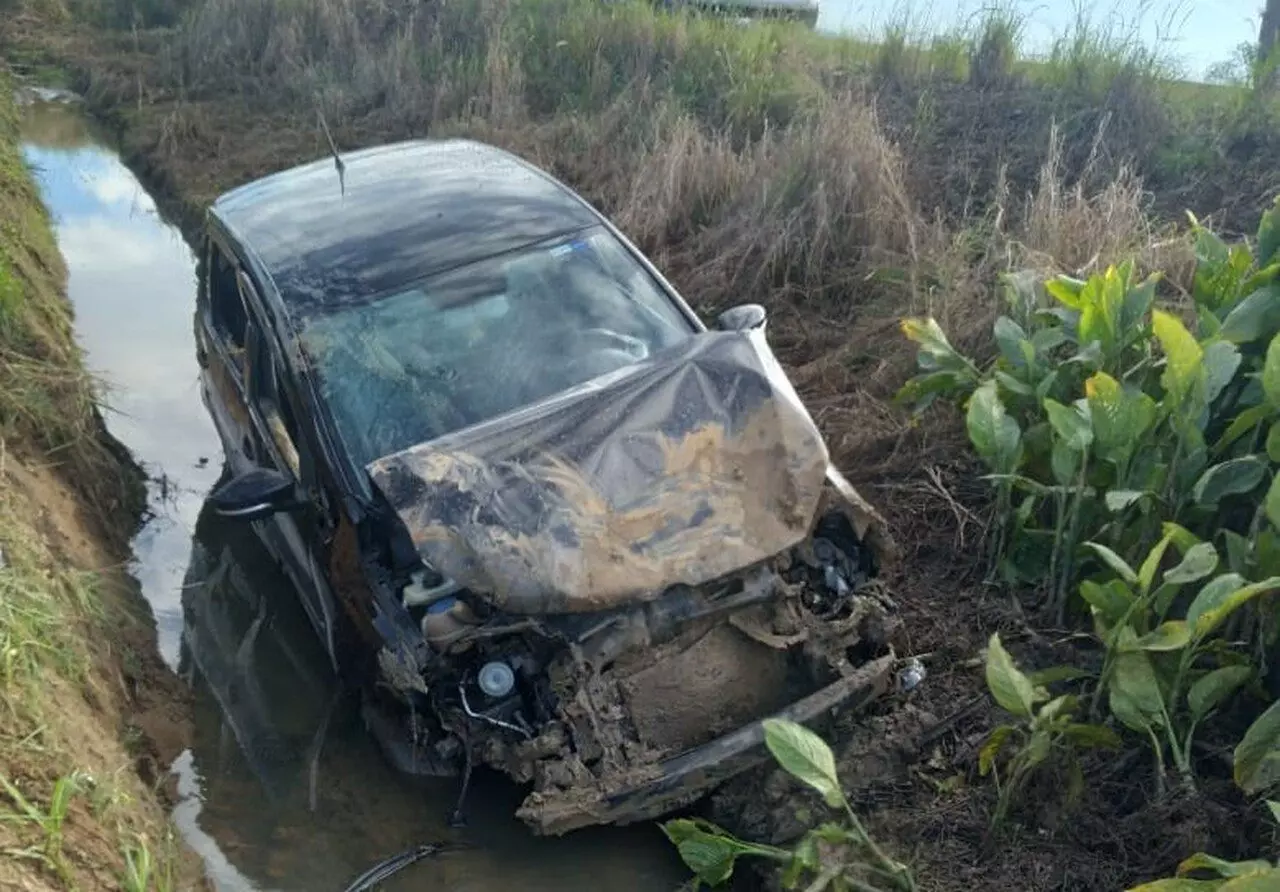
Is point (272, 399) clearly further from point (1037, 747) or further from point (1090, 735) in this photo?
point (1090, 735)

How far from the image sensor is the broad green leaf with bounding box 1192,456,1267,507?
14.2 feet

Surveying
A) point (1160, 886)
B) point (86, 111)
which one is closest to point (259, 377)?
point (1160, 886)

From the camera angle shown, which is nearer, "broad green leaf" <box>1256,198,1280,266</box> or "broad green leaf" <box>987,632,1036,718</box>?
"broad green leaf" <box>987,632,1036,718</box>

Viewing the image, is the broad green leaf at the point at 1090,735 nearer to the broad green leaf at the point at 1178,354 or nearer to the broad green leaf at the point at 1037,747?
the broad green leaf at the point at 1037,747

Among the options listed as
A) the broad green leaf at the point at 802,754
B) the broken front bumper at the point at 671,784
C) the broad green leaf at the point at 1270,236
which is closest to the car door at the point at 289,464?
the broken front bumper at the point at 671,784

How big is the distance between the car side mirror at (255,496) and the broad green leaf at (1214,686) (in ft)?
10.1

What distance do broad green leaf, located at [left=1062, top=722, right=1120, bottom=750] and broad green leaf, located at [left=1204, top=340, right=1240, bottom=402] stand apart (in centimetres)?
118

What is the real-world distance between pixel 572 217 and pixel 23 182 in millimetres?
7367

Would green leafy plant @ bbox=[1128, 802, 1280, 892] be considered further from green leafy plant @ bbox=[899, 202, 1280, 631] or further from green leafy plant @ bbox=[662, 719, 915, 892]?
green leafy plant @ bbox=[899, 202, 1280, 631]

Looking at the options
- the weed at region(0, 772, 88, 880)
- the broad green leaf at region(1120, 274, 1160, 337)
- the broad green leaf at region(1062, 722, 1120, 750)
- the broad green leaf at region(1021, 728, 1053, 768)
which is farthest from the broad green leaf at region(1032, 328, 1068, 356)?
the weed at region(0, 772, 88, 880)

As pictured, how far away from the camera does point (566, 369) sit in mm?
4883

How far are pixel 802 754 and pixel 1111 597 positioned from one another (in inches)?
44.5

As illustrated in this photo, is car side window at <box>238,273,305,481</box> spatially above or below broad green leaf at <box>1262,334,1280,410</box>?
below

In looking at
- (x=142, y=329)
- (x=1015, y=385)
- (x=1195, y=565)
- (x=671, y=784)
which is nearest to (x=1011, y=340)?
(x=1015, y=385)
